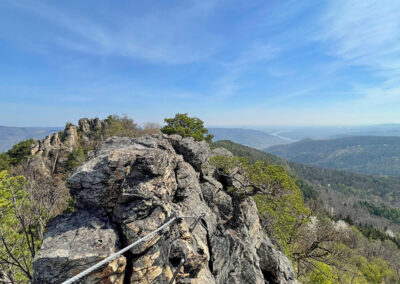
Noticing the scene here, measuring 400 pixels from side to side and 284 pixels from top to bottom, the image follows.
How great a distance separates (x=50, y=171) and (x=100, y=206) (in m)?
34.4

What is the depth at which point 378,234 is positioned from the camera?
73750 mm

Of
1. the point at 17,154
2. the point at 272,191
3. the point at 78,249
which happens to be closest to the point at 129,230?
the point at 78,249

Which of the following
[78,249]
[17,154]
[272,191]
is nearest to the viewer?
[78,249]

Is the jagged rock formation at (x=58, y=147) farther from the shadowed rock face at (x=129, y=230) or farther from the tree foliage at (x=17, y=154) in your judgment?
the shadowed rock face at (x=129, y=230)

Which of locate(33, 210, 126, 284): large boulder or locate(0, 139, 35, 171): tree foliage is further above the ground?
locate(33, 210, 126, 284): large boulder

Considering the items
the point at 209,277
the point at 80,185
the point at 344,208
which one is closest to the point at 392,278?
the point at 209,277

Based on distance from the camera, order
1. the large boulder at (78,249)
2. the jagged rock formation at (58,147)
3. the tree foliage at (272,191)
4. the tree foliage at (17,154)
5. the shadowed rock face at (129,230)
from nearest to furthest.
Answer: the large boulder at (78,249) → the shadowed rock face at (129,230) → the tree foliage at (272,191) → the jagged rock formation at (58,147) → the tree foliage at (17,154)

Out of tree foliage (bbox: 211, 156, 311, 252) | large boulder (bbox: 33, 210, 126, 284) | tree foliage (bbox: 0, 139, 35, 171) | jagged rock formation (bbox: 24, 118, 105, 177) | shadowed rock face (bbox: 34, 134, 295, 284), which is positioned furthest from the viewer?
tree foliage (bbox: 0, 139, 35, 171)

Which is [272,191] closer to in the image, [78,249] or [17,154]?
[78,249]

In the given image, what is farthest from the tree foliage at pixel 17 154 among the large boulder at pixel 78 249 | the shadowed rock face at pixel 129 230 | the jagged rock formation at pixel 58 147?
the large boulder at pixel 78 249

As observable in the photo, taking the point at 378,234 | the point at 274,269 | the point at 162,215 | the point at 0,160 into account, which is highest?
the point at 162,215

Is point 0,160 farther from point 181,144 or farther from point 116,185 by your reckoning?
point 116,185

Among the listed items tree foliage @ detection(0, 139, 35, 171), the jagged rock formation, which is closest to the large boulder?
the jagged rock formation

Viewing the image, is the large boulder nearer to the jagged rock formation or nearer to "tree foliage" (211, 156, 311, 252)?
"tree foliage" (211, 156, 311, 252)
